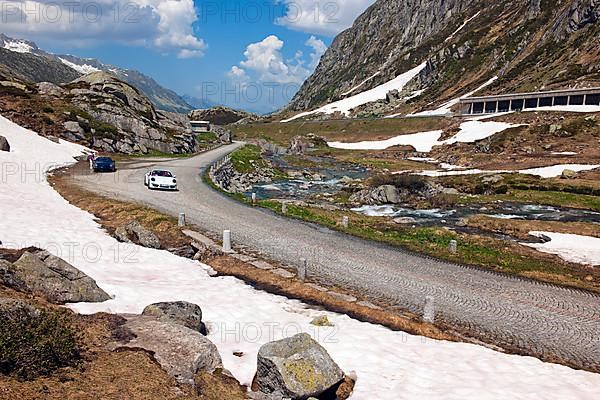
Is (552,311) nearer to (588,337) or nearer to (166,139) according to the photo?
(588,337)

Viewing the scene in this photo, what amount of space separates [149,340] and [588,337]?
12859mm

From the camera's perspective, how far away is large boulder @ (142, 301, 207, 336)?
11500mm

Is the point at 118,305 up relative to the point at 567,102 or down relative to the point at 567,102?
down

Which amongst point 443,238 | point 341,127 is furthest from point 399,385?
point 341,127

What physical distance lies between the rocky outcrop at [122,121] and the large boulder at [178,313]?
59.2 meters

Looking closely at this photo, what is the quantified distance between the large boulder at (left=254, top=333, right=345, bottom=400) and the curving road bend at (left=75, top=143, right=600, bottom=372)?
6.51 meters

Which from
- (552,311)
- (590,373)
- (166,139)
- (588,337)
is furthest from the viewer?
(166,139)

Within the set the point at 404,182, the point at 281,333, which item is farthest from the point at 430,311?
the point at 404,182

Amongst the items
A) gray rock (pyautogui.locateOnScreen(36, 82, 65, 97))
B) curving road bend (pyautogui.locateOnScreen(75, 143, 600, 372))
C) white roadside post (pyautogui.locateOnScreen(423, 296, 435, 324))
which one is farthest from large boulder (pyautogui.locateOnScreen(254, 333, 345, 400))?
gray rock (pyautogui.locateOnScreen(36, 82, 65, 97))

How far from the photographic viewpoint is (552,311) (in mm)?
15625

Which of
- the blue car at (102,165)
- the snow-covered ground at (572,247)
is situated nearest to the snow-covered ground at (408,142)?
the snow-covered ground at (572,247)

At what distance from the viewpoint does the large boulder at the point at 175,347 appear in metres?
8.96

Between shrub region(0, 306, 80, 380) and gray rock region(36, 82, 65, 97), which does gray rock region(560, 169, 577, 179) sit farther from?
gray rock region(36, 82, 65, 97)

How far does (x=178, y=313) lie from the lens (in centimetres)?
1171
